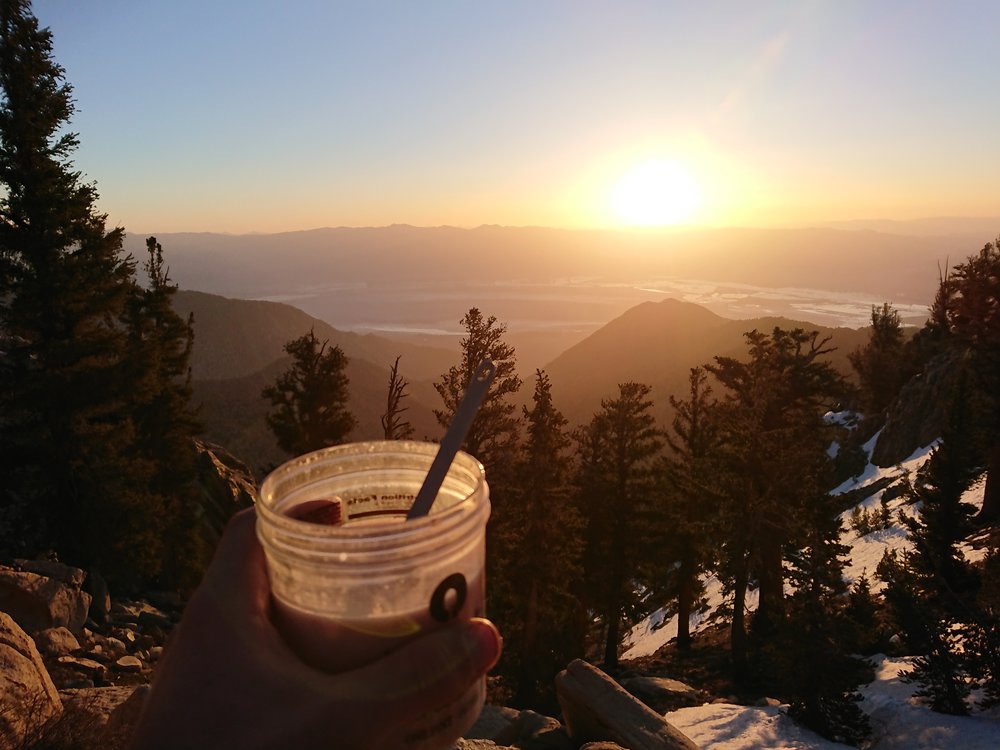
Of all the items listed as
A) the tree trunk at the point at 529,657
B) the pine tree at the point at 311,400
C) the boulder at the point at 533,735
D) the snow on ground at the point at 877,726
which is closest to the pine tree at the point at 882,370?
the tree trunk at the point at 529,657

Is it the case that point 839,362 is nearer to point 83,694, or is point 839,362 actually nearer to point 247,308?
point 83,694

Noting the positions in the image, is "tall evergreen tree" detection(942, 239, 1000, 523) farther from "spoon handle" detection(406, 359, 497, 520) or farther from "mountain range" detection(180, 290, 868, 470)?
"mountain range" detection(180, 290, 868, 470)

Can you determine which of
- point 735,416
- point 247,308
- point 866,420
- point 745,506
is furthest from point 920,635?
point 247,308

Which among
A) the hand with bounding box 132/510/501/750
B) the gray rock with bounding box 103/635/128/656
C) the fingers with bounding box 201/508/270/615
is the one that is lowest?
the gray rock with bounding box 103/635/128/656

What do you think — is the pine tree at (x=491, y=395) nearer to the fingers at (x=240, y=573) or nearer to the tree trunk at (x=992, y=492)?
the fingers at (x=240, y=573)

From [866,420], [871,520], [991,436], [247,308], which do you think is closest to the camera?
[991,436]

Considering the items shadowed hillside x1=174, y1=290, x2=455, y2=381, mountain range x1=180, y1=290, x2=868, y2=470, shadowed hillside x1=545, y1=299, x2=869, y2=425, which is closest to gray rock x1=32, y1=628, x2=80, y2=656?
mountain range x1=180, y1=290, x2=868, y2=470
